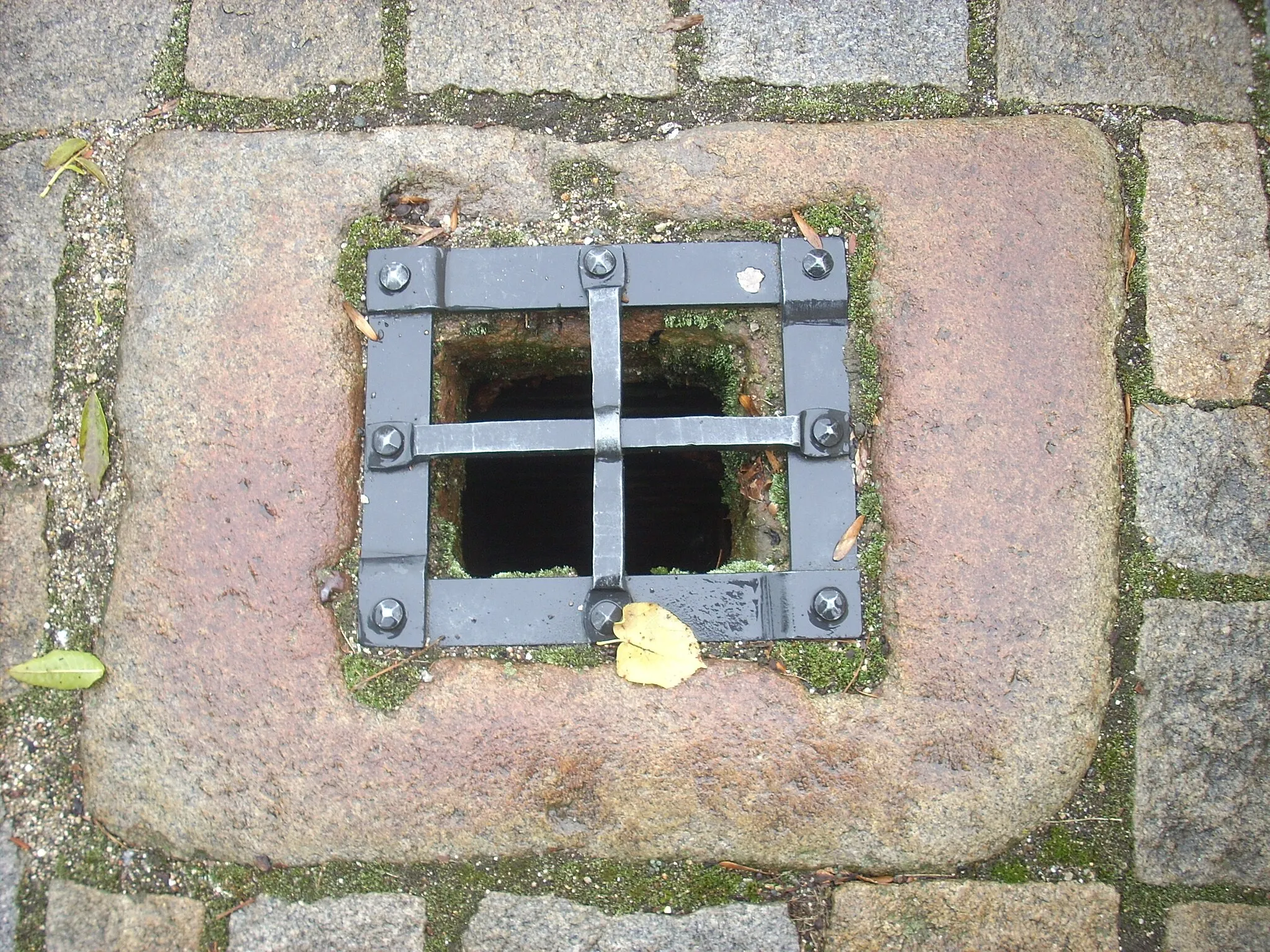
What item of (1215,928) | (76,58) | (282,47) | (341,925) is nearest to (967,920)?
(1215,928)

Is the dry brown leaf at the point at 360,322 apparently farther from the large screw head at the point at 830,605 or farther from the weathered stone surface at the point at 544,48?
the large screw head at the point at 830,605

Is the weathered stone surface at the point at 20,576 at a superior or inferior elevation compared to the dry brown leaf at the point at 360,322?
inferior

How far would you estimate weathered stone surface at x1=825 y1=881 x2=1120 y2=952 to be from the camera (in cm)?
121

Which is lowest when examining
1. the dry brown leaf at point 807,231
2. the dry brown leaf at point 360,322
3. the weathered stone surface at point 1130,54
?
the dry brown leaf at point 360,322

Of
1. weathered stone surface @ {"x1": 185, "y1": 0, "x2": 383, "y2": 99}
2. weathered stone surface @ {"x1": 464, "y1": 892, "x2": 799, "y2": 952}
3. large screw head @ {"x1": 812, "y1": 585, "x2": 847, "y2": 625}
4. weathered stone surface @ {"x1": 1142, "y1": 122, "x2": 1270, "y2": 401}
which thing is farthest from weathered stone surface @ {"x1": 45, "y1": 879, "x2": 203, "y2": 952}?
weathered stone surface @ {"x1": 1142, "y1": 122, "x2": 1270, "y2": 401}

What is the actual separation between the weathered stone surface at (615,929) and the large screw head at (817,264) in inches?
34.6

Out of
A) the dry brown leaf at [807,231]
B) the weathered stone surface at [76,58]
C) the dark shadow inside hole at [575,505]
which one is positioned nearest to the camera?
the dry brown leaf at [807,231]

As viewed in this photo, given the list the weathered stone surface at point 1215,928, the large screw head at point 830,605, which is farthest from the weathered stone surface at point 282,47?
the weathered stone surface at point 1215,928

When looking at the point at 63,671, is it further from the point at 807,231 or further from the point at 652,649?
the point at 807,231

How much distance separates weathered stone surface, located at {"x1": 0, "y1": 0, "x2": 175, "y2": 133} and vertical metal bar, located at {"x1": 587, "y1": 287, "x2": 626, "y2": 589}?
2.68 feet

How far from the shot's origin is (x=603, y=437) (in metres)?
1.25

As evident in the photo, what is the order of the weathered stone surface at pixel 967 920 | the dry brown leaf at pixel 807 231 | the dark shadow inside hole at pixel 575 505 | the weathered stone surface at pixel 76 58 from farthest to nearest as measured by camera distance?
the dark shadow inside hole at pixel 575 505 → the weathered stone surface at pixel 76 58 → the dry brown leaf at pixel 807 231 → the weathered stone surface at pixel 967 920

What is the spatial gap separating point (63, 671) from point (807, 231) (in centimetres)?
124

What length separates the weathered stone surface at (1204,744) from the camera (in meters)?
1.23
